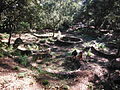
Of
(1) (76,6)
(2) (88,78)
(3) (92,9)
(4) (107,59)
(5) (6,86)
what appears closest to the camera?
(5) (6,86)

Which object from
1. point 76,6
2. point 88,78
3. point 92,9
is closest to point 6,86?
point 88,78

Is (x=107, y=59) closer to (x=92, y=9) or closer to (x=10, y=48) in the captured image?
(x=10, y=48)

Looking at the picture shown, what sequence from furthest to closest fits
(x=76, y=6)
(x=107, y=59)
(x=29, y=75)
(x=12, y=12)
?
(x=76, y=6), (x=107, y=59), (x=12, y=12), (x=29, y=75)

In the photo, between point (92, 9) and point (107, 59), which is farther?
point (92, 9)

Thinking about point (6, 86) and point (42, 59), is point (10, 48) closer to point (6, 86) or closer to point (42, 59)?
point (42, 59)

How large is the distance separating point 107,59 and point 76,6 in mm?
45874

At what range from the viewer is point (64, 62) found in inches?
809

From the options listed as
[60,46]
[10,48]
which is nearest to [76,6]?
[60,46]

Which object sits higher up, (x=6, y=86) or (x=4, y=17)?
(x=4, y=17)

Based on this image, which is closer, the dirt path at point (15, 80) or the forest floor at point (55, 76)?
the dirt path at point (15, 80)

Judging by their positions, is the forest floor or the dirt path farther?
the forest floor

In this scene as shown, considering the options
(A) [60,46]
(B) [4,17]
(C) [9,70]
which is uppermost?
(B) [4,17]

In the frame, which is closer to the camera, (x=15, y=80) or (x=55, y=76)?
(x=15, y=80)

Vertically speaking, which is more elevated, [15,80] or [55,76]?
[15,80]
